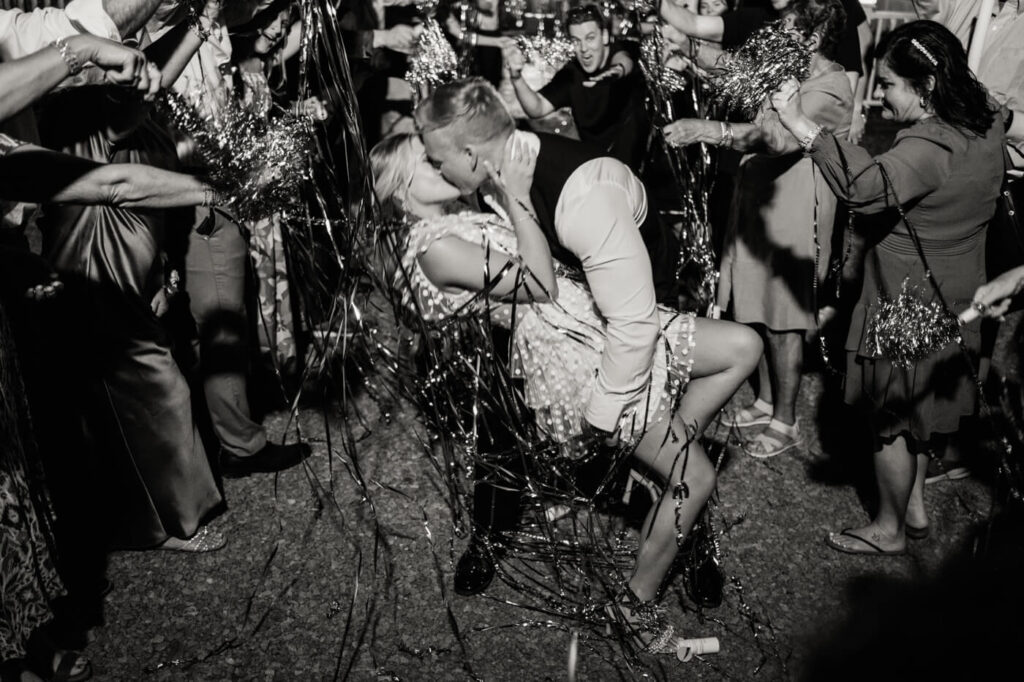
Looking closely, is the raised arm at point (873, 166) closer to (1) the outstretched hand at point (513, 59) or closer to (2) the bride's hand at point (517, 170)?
(2) the bride's hand at point (517, 170)

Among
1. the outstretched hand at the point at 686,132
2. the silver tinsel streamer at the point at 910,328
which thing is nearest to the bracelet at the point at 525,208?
the outstretched hand at the point at 686,132

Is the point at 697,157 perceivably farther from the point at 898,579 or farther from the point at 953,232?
the point at 898,579

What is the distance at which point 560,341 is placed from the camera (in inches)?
121

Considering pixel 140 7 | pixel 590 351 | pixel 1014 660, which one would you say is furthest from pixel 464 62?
pixel 1014 660

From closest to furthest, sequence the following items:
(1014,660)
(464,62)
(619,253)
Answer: (619,253), (1014,660), (464,62)

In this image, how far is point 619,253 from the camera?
275 centimetres

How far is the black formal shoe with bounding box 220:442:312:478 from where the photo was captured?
13.9 ft

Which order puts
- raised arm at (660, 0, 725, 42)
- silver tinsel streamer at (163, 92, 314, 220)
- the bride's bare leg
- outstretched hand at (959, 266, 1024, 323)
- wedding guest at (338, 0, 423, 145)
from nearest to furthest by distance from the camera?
1. outstretched hand at (959, 266, 1024, 323)
2. the bride's bare leg
3. silver tinsel streamer at (163, 92, 314, 220)
4. raised arm at (660, 0, 725, 42)
5. wedding guest at (338, 0, 423, 145)

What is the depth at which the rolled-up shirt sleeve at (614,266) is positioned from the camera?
9.05 feet

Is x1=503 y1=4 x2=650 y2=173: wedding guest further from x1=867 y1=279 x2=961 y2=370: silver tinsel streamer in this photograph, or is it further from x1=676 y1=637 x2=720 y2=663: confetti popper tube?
x1=676 y1=637 x2=720 y2=663: confetti popper tube

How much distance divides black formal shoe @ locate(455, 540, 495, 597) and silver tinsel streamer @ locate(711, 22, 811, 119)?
219 cm

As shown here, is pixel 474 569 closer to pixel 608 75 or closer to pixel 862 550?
pixel 862 550

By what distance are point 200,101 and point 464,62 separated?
2.09 meters

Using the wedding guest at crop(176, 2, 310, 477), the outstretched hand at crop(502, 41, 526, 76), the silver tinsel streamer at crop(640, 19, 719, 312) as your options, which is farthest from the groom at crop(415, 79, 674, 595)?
the outstretched hand at crop(502, 41, 526, 76)
